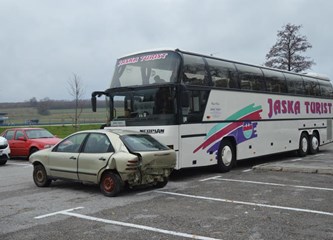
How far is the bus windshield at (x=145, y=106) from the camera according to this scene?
11016 millimetres

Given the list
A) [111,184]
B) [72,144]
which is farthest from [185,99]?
[111,184]

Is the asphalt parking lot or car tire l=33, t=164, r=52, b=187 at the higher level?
car tire l=33, t=164, r=52, b=187

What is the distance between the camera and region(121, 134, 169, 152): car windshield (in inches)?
356

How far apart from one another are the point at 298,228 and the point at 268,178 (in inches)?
204

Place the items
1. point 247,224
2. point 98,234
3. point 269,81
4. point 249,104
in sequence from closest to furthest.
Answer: point 98,234 → point 247,224 → point 249,104 → point 269,81

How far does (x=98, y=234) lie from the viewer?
597 cm

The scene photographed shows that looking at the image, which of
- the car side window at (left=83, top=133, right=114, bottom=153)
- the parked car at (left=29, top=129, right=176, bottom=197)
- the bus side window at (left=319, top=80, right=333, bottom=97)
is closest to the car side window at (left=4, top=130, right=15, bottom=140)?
the parked car at (left=29, top=129, right=176, bottom=197)

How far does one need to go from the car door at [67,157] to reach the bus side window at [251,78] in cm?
642

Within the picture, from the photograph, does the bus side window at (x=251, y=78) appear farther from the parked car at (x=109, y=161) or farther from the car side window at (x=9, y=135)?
the car side window at (x=9, y=135)

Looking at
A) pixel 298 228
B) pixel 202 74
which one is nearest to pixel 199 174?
pixel 202 74

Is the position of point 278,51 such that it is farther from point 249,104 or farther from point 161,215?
point 161,215

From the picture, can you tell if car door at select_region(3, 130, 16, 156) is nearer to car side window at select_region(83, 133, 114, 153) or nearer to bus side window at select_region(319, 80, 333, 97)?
car side window at select_region(83, 133, 114, 153)

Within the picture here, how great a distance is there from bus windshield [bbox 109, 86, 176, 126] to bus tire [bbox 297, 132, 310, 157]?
896 cm

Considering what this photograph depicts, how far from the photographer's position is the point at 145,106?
11406mm
